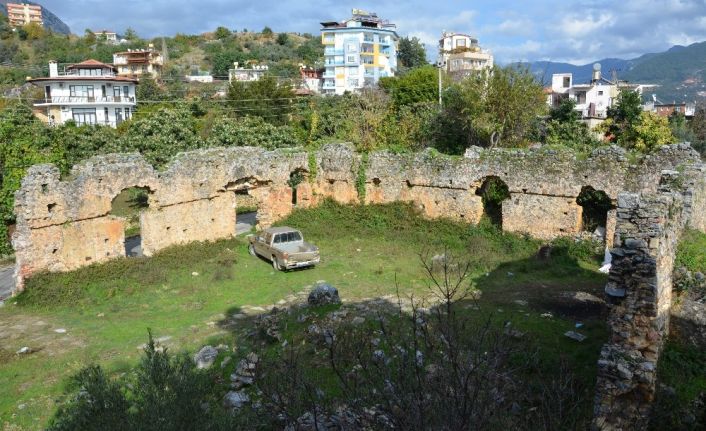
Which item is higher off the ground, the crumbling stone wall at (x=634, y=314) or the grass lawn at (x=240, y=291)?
the crumbling stone wall at (x=634, y=314)

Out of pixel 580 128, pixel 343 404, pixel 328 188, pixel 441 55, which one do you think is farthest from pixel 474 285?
pixel 441 55

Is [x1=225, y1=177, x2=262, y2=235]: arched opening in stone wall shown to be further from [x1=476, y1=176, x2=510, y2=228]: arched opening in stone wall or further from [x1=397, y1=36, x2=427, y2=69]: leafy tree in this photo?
[x1=397, y1=36, x2=427, y2=69]: leafy tree

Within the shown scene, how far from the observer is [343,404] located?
852cm

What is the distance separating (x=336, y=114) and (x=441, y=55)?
51609 mm

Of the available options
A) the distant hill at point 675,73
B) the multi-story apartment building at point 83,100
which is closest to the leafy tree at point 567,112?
the multi-story apartment building at point 83,100

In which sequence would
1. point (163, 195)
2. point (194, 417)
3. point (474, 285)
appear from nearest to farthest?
point (194, 417) → point (474, 285) → point (163, 195)

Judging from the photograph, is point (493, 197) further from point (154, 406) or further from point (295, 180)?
point (154, 406)

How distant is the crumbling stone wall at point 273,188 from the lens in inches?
679

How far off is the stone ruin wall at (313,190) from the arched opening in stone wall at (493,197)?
0.74m

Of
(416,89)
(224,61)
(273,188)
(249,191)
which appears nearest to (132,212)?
(249,191)

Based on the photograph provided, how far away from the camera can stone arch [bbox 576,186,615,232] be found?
771 inches

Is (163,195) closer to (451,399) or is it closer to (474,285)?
(474,285)

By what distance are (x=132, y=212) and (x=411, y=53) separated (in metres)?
80.4

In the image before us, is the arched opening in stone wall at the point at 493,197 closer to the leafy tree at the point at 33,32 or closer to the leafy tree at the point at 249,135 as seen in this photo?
the leafy tree at the point at 249,135
